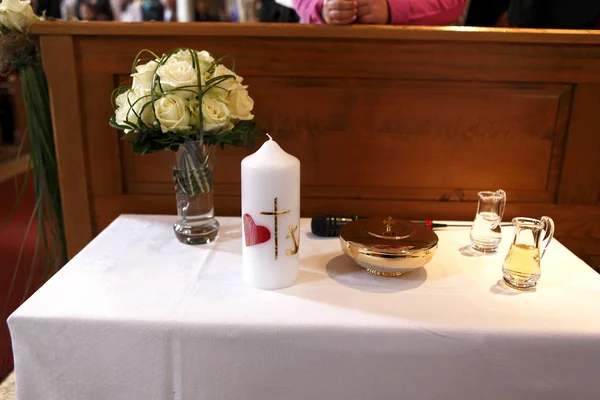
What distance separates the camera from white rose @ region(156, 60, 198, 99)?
77 centimetres

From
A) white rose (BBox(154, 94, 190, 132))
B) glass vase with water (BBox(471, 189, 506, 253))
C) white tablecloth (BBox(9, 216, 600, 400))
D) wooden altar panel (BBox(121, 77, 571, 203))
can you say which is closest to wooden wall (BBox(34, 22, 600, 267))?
wooden altar panel (BBox(121, 77, 571, 203))

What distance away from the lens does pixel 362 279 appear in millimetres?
778

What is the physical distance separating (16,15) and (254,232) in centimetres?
69

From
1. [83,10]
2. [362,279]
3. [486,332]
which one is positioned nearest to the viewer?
[486,332]

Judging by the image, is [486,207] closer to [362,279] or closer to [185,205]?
[362,279]

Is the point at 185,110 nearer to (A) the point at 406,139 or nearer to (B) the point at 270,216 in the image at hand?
(B) the point at 270,216

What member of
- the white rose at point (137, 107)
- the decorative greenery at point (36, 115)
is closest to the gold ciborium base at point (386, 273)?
the white rose at point (137, 107)

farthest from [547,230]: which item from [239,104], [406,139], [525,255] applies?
[239,104]

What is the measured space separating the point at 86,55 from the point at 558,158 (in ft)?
3.43

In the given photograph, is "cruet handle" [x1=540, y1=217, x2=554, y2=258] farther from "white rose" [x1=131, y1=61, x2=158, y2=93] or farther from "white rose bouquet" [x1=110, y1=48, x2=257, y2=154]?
"white rose" [x1=131, y1=61, x2=158, y2=93]

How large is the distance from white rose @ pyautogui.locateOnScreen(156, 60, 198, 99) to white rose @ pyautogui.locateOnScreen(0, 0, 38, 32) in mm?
423

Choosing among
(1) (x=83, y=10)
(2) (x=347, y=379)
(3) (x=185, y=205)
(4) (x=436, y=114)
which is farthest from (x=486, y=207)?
(1) (x=83, y=10)

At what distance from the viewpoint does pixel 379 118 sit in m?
1.06

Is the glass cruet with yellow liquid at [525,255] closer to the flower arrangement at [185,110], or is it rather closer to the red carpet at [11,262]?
the flower arrangement at [185,110]
